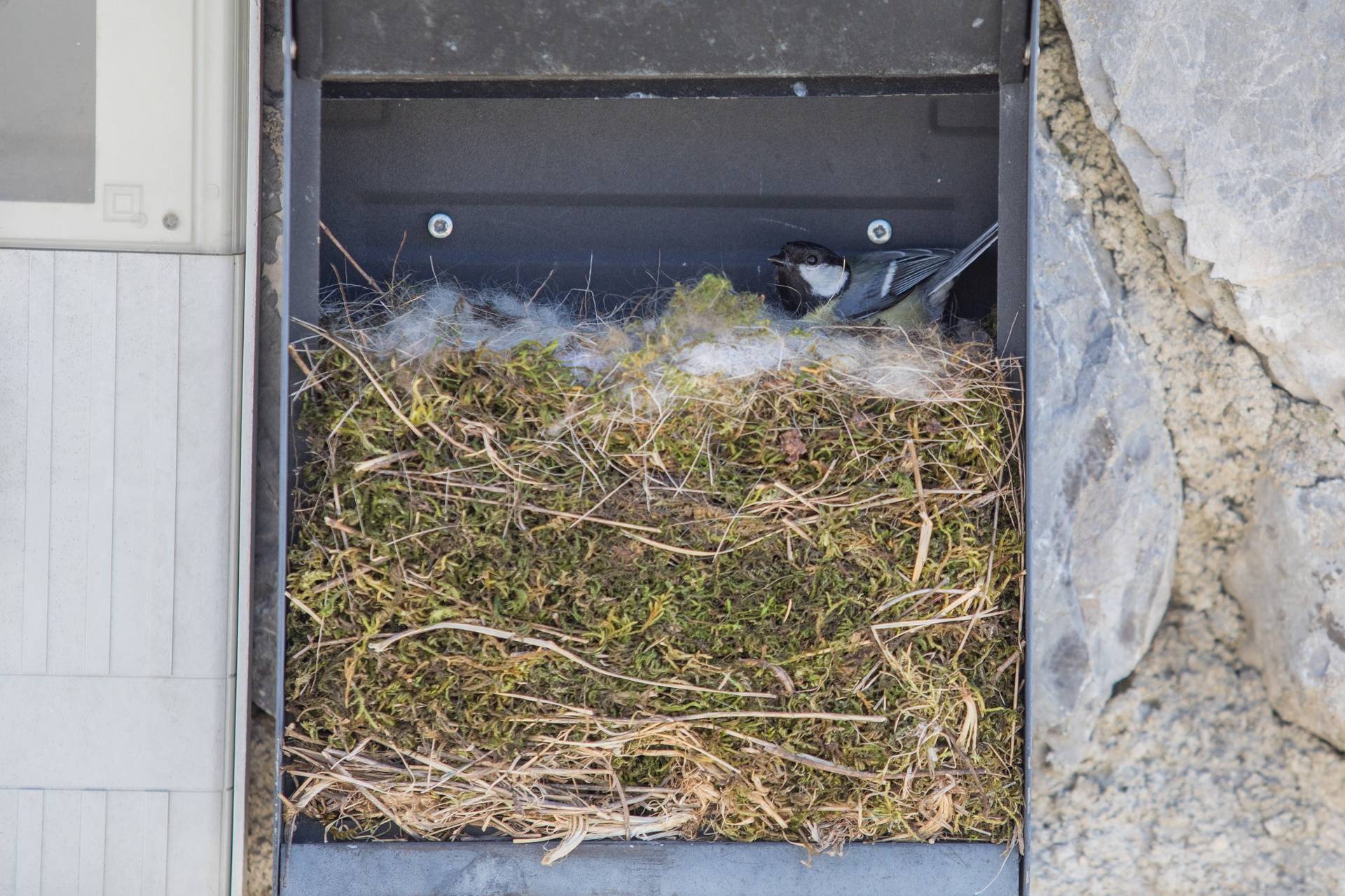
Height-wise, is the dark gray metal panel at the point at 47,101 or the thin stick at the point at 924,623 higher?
the dark gray metal panel at the point at 47,101

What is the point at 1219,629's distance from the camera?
6.39 feet

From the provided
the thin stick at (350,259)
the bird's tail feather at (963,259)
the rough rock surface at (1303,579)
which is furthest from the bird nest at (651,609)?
the rough rock surface at (1303,579)

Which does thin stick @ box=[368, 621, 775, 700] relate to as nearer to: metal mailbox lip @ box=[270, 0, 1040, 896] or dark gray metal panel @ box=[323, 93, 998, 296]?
metal mailbox lip @ box=[270, 0, 1040, 896]

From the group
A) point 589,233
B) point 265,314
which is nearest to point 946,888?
point 589,233

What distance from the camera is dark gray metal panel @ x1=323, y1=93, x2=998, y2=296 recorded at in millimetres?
1780

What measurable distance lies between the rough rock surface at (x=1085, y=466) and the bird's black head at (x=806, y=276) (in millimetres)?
355

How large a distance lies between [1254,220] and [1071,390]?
1.29 feet

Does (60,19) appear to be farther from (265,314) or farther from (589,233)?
(589,233)

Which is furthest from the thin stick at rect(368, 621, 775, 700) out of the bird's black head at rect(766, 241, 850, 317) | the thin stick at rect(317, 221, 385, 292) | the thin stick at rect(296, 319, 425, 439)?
the bird's black head at rect(766, 241, 850, 317)

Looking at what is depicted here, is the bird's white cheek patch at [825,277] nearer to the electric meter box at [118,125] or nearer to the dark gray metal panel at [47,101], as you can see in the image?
the electric meter box at [118,125]

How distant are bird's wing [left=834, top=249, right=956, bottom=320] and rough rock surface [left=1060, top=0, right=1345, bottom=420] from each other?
0.38 m

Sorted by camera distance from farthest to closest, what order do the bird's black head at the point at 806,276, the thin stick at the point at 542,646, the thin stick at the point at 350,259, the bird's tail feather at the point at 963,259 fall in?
the bird's black head at the point at 806,276
the bird's tail feather at the point at 963,259
the thin stick at the point at 350,259
the thin stick at the point at 542,646

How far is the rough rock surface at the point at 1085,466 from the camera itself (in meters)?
1.84

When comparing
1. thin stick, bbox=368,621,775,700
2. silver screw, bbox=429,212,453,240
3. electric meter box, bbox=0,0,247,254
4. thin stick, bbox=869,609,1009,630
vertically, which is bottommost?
thin stick, bbox=368,621,775,700
